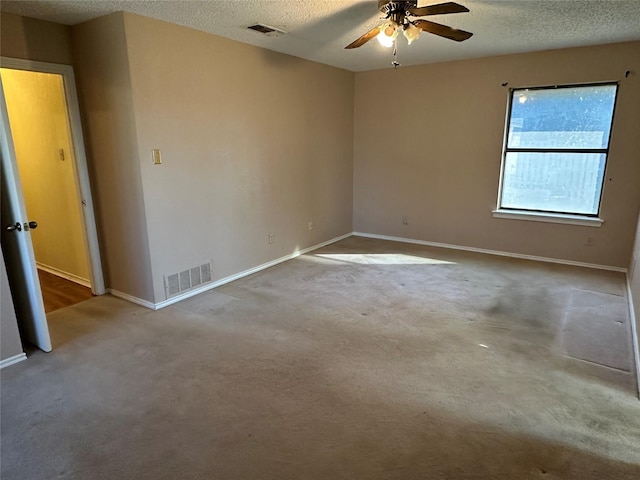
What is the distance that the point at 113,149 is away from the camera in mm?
3520

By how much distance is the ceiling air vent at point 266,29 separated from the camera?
352 centimetres

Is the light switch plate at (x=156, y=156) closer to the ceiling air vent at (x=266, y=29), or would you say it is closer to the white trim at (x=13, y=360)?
the ceiling air vent at (x=266, y=29)

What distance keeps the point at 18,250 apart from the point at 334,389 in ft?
7.77

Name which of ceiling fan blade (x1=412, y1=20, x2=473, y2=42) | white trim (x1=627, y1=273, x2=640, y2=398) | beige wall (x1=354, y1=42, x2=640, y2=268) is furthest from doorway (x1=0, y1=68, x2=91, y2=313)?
white trim (x1=627, y1=273, x2=640, y2=398)

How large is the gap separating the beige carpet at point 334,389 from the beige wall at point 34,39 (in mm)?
2197

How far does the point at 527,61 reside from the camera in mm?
4723

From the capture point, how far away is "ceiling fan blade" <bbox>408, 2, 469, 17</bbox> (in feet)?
8.13

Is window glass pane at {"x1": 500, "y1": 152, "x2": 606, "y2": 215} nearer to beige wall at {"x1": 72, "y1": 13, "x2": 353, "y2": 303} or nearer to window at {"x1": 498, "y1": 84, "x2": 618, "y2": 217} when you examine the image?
window at {"x1": 498, "y1": 84, "x2": 618, "y2": 217}

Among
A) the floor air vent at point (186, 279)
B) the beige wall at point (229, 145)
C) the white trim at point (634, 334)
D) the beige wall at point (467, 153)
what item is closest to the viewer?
the white trim at point (634, 334)

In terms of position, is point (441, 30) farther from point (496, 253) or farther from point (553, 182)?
point (496, 253)

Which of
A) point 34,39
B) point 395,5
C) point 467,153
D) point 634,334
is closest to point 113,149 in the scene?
point 34,39

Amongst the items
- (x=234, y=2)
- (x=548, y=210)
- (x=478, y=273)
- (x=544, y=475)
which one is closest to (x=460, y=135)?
(x=548, y=210)

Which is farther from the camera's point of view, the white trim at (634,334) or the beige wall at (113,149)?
the beige wall at (113,149)

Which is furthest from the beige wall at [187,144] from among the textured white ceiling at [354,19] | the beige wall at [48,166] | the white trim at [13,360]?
the white trim at [13,360]
